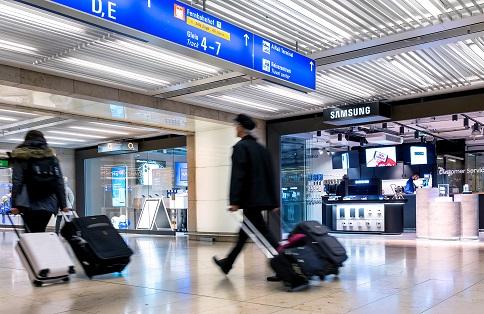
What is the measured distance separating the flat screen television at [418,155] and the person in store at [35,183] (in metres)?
14.9

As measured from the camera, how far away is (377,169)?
19094 millimetres

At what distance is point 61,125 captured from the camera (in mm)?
11930

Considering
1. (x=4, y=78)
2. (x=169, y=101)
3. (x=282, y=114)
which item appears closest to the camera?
(x=4, y=78)

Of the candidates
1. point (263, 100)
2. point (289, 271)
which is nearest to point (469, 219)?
point (263, 100)

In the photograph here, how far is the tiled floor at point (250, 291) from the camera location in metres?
3.89

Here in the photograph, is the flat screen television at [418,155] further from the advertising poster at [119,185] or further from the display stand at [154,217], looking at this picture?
the advertising poster at [119,185]

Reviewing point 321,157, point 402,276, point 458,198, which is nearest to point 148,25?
point 402,276

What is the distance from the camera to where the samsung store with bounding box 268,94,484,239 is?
11070 millimetres

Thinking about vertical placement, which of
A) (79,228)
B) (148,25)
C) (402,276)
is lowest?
(402,276)

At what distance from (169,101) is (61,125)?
4070mm

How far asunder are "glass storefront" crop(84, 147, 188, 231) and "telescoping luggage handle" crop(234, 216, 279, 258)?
9973mm

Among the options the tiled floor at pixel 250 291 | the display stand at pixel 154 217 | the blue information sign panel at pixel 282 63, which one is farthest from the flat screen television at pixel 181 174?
the blue information sign panel at pixel 282 63

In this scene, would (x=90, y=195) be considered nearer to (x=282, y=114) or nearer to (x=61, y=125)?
(x=61, y=125)

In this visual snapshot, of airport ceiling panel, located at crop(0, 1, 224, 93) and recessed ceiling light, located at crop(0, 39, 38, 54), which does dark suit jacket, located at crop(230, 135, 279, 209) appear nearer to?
airport ceiling panel, located at crop(0, 1, 224, 93)
